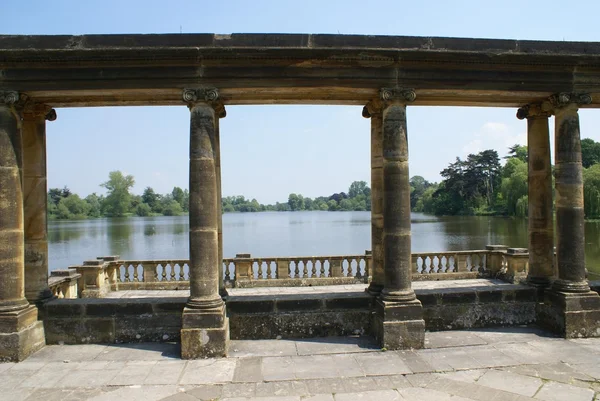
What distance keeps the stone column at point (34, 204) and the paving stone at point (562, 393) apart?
303 inches

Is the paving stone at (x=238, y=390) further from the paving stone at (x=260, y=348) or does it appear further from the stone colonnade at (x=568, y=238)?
the stone colonnade at (x=568, y=238)

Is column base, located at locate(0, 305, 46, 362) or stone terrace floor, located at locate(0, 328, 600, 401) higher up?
column base, located at locate(0, 305, 46, 362)

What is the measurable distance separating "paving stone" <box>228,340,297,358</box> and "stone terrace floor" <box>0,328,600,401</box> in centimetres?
2

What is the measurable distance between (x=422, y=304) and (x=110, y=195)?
336 ft

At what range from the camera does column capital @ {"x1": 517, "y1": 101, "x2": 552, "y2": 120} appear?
774 cm

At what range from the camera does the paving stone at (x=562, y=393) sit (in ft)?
16.3

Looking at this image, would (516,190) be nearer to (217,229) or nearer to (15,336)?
(217,229)

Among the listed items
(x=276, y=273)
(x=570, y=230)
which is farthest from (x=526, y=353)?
(x=276, y=273)

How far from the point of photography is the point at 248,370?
5.96m

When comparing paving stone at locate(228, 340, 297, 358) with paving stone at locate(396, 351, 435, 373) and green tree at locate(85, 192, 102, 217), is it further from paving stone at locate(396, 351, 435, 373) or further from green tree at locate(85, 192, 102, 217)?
green tree at locate(85, 192, 102, 217)

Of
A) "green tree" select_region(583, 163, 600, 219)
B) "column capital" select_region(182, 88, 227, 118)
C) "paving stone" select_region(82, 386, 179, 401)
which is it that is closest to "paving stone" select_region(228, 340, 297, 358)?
"paving stone" select_region(82, 386, 179, 401)

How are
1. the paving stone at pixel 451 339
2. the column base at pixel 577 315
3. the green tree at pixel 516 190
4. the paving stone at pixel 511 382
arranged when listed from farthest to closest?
the green tree at pixel 516 190 < the column base at pixel 577 315 < the paving stone at pixel 451 339 < the paving stone at pixel 511 382

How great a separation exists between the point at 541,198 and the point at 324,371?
536 centimetres

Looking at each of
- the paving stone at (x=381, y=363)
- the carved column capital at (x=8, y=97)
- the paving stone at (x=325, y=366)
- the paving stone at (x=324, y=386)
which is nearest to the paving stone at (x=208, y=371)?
the paving stone at (x=325, y=366)
